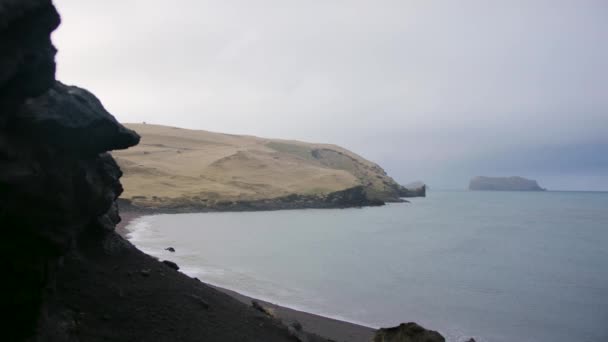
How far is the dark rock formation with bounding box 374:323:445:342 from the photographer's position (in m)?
12.3

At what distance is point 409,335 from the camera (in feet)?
40.8

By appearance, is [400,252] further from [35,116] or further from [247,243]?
[35,116]

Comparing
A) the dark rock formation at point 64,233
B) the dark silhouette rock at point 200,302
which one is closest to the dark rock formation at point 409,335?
the dark rock formation at point 64,233

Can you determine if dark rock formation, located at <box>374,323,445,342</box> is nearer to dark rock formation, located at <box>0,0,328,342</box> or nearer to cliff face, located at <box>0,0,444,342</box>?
cliff face, located at <box>0,0,444,342</box>

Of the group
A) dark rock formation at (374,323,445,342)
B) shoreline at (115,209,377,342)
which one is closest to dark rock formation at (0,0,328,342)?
dark rock formation at (374,323,445,342)

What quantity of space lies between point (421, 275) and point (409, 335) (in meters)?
22.3

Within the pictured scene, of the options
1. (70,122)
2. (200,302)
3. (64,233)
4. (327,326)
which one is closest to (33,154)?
(70,122)

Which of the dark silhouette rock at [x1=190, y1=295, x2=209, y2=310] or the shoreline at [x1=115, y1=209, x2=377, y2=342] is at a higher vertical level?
the dark silhouette rock at [x1=190, y1=295, x2=209, y2=310]

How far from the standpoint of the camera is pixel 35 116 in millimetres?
7914

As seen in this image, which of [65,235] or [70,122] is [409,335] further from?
[70,122]

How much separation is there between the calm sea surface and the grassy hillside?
137 feet

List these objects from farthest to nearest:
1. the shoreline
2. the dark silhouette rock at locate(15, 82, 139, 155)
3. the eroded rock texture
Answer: the shoreline < the dark silhouette rock at locate(15, 82, 139, 155) < the eroded rock texture

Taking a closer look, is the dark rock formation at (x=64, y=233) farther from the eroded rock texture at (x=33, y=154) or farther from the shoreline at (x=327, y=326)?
the shoreline at (x=327, y=326)

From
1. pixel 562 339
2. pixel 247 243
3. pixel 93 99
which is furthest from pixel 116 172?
pixel 247 243
